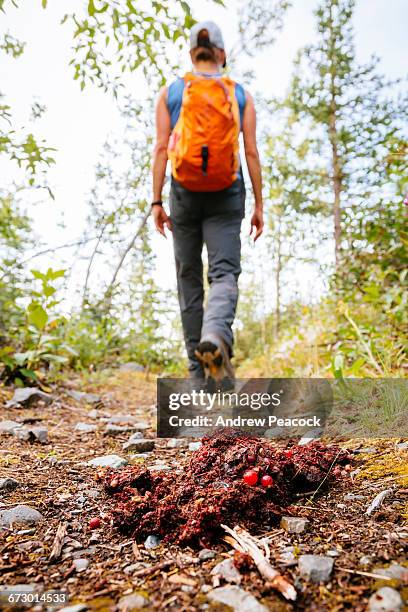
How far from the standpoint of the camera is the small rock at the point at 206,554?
1.22 meters

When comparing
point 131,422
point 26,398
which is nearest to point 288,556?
point 131,422

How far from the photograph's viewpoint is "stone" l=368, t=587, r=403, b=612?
922mm

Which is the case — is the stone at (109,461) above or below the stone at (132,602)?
above

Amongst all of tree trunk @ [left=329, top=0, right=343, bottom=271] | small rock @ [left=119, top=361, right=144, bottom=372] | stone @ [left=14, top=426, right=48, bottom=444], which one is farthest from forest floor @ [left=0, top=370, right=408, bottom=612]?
tree trunk @ [left=329, top=0, right=343, bottom=271]

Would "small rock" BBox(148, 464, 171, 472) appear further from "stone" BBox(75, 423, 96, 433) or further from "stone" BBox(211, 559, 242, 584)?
"stone" BBox(75, 423, 96, 433)

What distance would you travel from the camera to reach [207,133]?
3164 mm

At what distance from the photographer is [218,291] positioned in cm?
338

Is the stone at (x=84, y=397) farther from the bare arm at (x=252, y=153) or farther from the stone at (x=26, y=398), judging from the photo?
the bare arm at (x=252, y=153)

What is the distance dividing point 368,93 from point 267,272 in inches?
313

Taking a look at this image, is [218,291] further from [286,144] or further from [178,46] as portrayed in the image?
[286,144]

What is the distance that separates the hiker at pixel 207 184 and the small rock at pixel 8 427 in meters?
1.24

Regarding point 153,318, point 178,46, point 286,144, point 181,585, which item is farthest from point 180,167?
point 286,144

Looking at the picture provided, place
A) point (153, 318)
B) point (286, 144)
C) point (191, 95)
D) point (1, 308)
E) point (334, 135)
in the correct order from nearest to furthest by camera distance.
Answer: point (191, 95) → point (1, 308) → point (153, 318) → point (334, 135) → point (286, 144)

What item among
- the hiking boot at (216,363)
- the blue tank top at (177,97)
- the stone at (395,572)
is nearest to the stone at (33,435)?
the hiking boot at (216,363)
